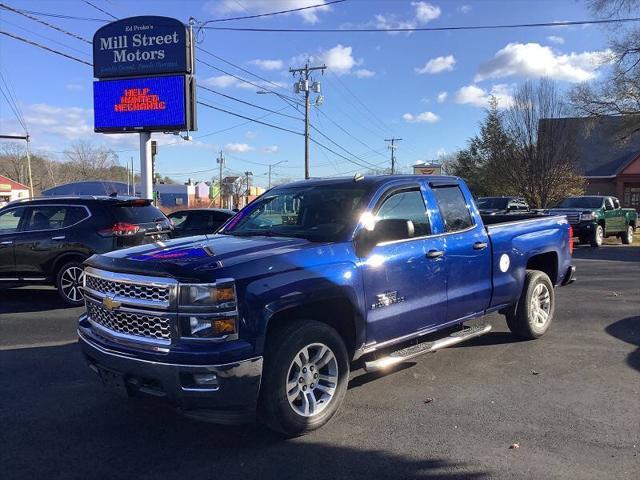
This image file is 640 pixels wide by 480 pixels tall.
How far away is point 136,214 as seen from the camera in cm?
923

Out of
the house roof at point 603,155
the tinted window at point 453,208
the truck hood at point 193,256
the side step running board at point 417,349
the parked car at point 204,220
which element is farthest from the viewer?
the house roof at point 603,155

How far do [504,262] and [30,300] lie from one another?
7960 millimetres

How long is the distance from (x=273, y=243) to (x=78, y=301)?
5778mm

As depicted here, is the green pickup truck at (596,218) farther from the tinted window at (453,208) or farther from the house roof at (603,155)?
the house roof at (603,155)

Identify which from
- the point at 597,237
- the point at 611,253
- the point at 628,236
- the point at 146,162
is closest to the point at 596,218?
the point at 597,237

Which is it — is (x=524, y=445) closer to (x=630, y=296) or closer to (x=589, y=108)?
(x=630, y=296)

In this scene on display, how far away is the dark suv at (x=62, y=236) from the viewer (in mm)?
8812

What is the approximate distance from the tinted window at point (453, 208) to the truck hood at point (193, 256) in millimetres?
1698

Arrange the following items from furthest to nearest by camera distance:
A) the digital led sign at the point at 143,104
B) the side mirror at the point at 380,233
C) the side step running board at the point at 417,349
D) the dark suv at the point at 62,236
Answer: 1. the digital led sign at the point at 143,104
2. the dark suv at the point at 62,236
3. the side step running board at the point at 417,349
4. the side mirror at the point at 380,233

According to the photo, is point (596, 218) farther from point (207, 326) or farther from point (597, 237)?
point (207, 326)

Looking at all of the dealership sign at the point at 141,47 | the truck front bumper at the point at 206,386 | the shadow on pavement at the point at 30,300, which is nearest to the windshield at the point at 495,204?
the dealership sign at the point at 141,47

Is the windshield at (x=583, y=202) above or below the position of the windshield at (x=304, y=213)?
above

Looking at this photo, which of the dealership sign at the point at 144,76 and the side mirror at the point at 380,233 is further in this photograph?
the dealership sign at the point at 144,76

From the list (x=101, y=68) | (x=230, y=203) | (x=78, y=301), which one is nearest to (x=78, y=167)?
(x=230, y=203)
